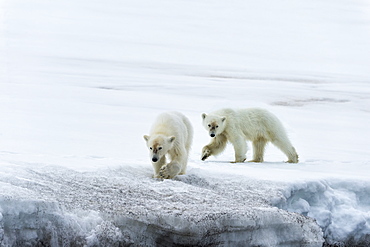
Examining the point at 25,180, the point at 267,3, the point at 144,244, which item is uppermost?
the point at 267,3

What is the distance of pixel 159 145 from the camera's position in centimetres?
488

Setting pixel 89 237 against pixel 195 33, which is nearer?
pixel 89 237

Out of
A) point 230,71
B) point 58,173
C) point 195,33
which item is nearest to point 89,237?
point 58,173

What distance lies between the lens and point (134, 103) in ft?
31.8

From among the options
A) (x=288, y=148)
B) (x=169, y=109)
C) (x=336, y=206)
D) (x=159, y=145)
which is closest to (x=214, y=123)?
(x=288, y=148)

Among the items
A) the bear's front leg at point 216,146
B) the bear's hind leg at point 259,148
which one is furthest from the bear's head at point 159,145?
the bear's hind leg at point 259,148

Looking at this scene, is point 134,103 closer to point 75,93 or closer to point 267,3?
point 75,93

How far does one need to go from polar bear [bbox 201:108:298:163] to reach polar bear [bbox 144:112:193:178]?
124cm

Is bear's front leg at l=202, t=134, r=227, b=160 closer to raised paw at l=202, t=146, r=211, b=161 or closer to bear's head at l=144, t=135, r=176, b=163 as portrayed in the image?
raised paw at l=202, t=146, r=211, b=161

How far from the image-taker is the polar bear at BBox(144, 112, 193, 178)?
4.86 meters

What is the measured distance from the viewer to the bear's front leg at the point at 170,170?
479 cm

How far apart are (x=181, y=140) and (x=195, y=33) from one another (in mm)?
15849

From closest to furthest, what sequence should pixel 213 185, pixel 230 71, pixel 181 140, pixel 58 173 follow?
1. pixel 58 173
2. pixel 213 185
3. pixel 181 140
4. pixel 230 71

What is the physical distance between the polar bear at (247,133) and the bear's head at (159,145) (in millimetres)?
1589
